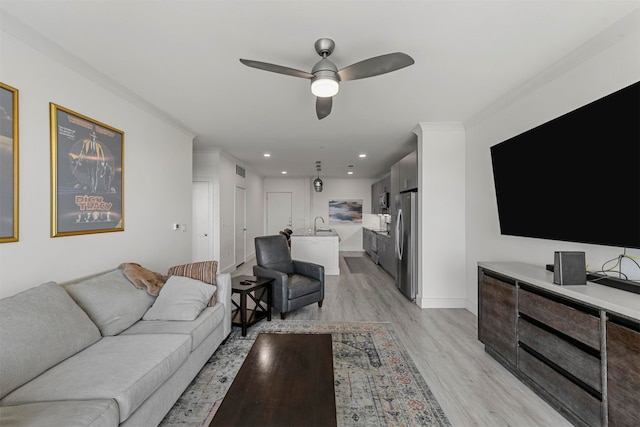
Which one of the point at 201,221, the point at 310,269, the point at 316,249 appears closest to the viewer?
the point at 310,269

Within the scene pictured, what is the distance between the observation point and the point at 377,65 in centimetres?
187

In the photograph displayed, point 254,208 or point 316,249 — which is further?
point 254,208

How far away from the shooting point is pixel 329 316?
3662mm

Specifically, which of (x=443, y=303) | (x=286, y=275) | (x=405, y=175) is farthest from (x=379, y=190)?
(x=286, y=275)

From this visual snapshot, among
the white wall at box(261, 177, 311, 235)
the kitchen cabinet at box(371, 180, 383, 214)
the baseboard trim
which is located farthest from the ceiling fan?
the white wall at box(261, 177, 311, 235)

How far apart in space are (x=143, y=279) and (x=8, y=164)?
4.04 feet

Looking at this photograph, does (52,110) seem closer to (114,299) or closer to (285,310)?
(114,299)

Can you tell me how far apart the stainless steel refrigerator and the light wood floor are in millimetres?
258

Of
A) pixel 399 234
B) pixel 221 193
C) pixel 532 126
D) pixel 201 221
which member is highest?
pixel 532 126

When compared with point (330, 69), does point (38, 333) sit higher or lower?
lower

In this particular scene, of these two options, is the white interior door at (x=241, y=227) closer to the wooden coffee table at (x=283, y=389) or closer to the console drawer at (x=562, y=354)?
the wooden coffee table at (x=283, y=389)

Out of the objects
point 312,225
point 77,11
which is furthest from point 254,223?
point 77,11

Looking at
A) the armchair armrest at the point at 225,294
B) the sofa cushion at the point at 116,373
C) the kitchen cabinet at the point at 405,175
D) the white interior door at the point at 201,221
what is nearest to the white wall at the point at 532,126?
the kitchen cabinet at the point at 405,175

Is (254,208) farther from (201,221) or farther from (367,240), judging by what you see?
(367,240)
